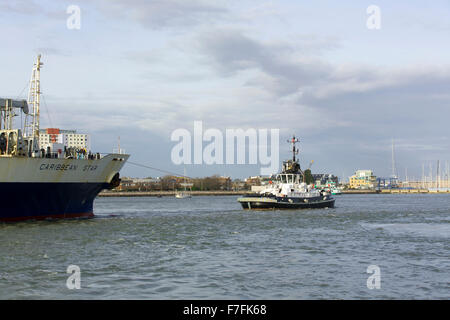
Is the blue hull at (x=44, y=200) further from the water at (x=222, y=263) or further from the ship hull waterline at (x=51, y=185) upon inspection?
the water at (x=222, y=263)

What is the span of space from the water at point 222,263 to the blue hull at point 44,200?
5.28 ft

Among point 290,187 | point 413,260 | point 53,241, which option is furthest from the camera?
point 290,187

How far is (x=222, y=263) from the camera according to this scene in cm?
2125

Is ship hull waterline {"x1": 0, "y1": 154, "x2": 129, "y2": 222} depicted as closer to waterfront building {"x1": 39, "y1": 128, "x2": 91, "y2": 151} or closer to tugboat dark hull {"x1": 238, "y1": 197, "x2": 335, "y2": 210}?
waterfront building {"x1": 39, "y1": 128, "x2": 91, "y2": 151}

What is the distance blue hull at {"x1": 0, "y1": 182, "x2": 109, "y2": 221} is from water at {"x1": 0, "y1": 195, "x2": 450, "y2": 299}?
5.28 feet

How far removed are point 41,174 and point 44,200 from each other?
2384 millimetres

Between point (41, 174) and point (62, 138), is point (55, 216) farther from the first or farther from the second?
point (62, 138)

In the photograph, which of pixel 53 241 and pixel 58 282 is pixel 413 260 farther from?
pixel 53 241

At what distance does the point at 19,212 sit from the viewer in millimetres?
36781

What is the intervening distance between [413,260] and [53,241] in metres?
19.3
